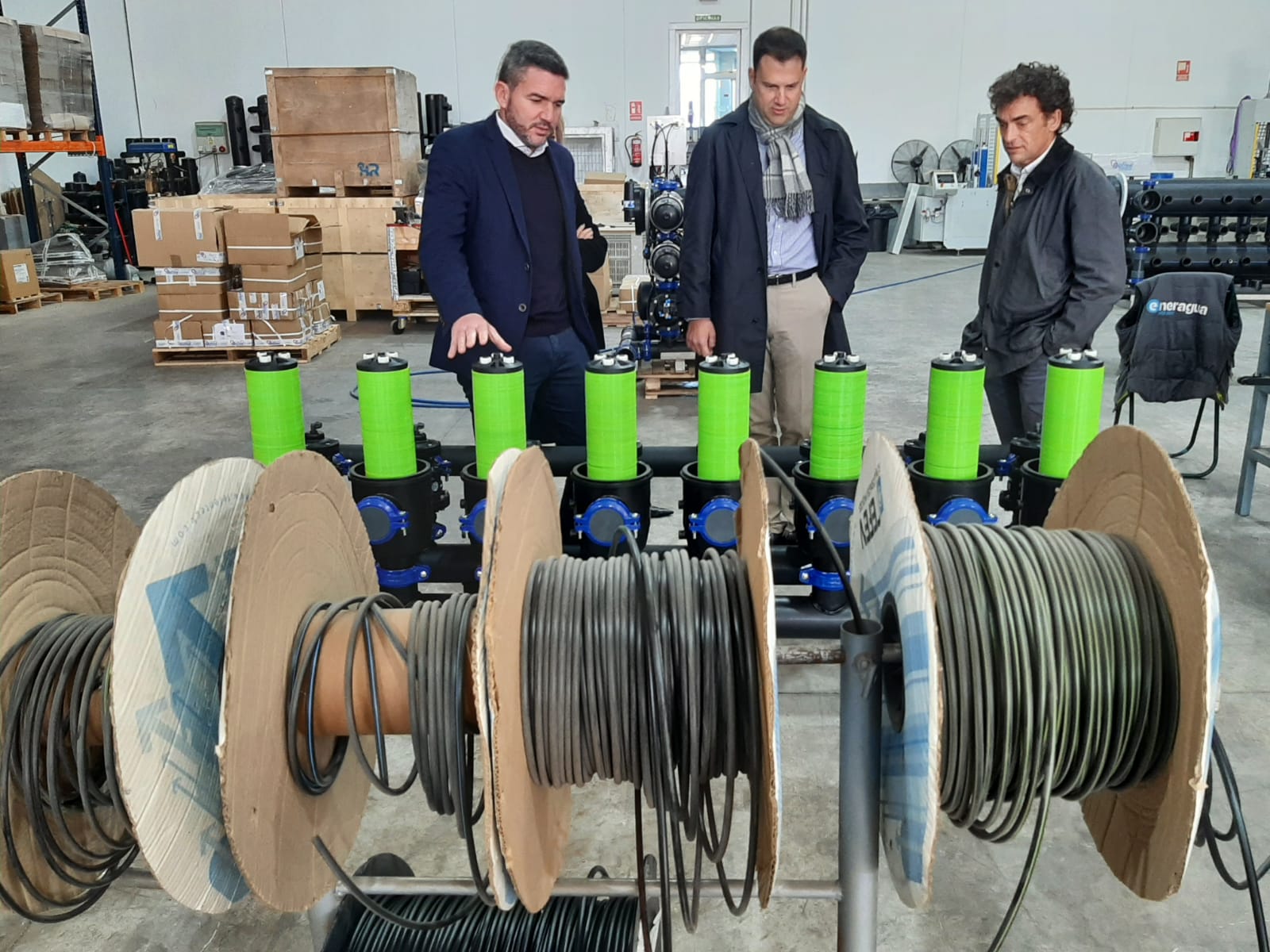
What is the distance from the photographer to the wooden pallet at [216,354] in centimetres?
714

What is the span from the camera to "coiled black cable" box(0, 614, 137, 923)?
1272mm

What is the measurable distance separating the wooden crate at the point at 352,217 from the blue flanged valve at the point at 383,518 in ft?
20.8

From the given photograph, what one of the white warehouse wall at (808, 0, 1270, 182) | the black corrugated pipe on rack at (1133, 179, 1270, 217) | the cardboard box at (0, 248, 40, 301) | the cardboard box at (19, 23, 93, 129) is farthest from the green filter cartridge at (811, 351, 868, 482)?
the white warehouse wall at (808, 0, 1270, 182)

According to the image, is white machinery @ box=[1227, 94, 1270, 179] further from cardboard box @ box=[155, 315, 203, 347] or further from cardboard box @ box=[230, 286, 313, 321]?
cardboard box @ box=[155, 315, 203, 347]

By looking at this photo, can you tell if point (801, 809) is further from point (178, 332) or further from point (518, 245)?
point (178, 332)

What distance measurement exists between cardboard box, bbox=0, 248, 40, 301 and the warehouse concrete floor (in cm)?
322

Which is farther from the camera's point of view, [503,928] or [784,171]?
[784,171]

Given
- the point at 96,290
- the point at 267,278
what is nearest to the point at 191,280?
the point at 267,278

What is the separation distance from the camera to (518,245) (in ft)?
9.52

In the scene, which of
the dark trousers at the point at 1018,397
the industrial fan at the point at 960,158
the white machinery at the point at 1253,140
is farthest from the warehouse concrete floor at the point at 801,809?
the industrial fan at the point at 960,158

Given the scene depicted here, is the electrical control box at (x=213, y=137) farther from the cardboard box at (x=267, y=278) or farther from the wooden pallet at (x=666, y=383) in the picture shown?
the wooden pallet at (x=666, y=383)

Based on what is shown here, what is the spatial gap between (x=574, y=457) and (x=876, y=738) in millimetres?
1223

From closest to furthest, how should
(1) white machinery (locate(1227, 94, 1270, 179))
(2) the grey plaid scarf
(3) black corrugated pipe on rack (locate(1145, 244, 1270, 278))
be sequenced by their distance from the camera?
(2) the grey plaid scarf, (3) black corrugated pipe on rack (locate(1145, 244, 1270, 278)), (1) white machinery (locate(1227, 94, 1270, 179))

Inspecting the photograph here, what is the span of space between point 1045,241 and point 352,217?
6.47 m
